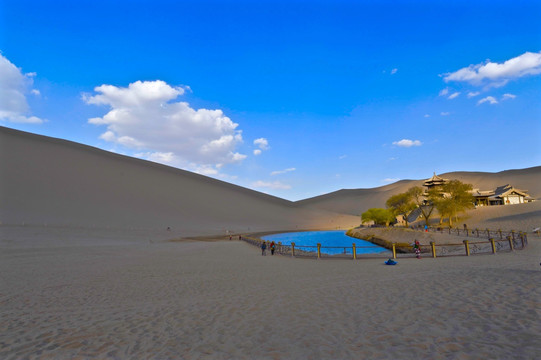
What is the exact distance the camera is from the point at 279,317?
741cm

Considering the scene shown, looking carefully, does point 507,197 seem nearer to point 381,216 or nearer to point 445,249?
point 381,216

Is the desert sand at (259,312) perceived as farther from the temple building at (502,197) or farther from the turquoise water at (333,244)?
the temple building at (502,197)

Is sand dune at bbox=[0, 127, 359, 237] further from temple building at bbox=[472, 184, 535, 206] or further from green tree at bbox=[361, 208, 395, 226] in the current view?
temple building at bbox=[472, 184, 535, 206]

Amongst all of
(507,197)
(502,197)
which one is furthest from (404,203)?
(507,197)

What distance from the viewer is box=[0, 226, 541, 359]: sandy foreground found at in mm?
5441

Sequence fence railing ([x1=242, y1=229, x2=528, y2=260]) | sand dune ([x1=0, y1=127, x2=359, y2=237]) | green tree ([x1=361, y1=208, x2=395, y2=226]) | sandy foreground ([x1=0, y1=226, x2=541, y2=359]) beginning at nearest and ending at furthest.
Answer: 1. sandy foreground ([x1=0, y1=226, x2=541, y2=359])
2. fence railing ([x1=242, y1=229, x2=528, y2=260])
3. sand dune ([x1=0, y1=127, x2=359, y2=237])
4. green tree ([x1=361, y1=208, x2=395, y2=226])

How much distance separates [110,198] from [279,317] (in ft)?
241

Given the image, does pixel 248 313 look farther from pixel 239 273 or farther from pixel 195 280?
pixel 239 273

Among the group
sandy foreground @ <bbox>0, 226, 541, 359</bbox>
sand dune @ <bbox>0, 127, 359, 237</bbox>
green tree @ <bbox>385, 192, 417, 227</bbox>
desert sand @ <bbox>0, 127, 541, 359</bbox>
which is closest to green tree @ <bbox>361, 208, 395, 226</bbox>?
green tree @ <bbox>385, 192, 417, 227</bbox>

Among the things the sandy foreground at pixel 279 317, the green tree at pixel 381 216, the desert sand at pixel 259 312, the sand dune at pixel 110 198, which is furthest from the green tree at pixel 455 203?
the sandy foreground at pixel 279 317

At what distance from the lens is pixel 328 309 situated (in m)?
7.91

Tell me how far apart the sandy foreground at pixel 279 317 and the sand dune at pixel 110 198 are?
43835mm

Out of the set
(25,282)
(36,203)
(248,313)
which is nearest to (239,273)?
(248,313)

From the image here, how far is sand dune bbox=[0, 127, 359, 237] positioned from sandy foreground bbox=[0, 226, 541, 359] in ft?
144
